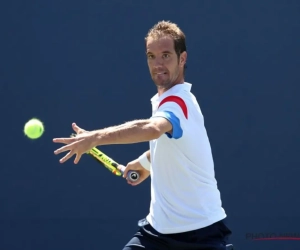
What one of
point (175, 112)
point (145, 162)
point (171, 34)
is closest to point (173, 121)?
point (175, 112)

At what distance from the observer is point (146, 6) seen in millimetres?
6391

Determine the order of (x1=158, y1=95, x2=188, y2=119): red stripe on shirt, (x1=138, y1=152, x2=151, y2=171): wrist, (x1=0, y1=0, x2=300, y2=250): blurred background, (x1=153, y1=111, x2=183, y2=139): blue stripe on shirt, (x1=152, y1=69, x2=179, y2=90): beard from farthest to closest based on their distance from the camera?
(x1=0, y1=0, x2=300, y2=250): blurred background
(x1=138, y1=152, x2=151, y2=171): wrist
(x1=152, y1=69, x2=179, y2=90): beard
(x1=158, y1=95, x2=188, y2=119): red stripe on shirt
(x1=153, y1=111, x2=183, y2=139): blue stripe on shirt

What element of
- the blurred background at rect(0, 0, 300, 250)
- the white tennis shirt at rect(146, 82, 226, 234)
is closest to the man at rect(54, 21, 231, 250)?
the white tennis shirt at rect(146, 82, 226, 234)

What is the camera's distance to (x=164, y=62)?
3.81m

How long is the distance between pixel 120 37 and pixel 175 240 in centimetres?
311

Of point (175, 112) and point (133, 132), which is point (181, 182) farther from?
point (133, 132)

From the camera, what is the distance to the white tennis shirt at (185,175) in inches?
141

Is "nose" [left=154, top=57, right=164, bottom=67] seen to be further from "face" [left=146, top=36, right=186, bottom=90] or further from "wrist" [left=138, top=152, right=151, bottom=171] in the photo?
"wrist" [left=138, top=152, right=151, bottom=171]

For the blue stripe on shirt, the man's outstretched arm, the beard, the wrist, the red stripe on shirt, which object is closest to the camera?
the man's outstretched arm

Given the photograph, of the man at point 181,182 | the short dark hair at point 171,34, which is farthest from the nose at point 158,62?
the short dark hair at point 171,34

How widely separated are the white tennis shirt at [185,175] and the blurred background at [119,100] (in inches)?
108

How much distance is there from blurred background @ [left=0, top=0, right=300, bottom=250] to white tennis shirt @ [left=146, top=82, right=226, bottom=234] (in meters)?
2.74

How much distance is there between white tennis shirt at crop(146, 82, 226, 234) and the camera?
3.58 meters

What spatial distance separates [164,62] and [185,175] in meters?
0.64
